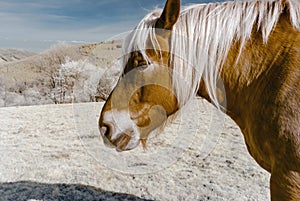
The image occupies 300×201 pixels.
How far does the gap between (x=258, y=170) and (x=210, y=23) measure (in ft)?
7.80

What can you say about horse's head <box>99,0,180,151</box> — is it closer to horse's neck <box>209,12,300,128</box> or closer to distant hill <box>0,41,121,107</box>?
horse's neck <box>209,12,300,128</box>

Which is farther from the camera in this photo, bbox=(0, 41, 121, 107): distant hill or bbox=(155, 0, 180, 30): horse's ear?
bbox=(0, 41, 121, 107): distant hill

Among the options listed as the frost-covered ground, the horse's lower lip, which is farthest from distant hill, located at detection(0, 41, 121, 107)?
the horse's lower lip

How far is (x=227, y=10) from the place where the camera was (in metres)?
1.72

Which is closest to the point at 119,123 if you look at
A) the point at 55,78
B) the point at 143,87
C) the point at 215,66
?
the point at 143,87

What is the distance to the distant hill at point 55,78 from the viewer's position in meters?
9.23

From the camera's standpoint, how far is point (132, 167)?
369cm

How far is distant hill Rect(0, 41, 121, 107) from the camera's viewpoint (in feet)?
30.3

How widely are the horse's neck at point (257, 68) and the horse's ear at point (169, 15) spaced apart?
1.23 feet

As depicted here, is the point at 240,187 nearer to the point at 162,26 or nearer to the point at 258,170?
the point at 258,170

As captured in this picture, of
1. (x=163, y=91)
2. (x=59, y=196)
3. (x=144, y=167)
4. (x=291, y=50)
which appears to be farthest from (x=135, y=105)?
(x=144, y=167)

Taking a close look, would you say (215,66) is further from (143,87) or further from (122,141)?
(122,141)

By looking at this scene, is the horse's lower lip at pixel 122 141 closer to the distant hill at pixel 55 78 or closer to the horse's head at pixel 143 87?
the horse's head at pixel 143 87

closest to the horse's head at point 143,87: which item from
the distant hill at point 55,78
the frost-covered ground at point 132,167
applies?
the frost-covered ground at point 132,167
